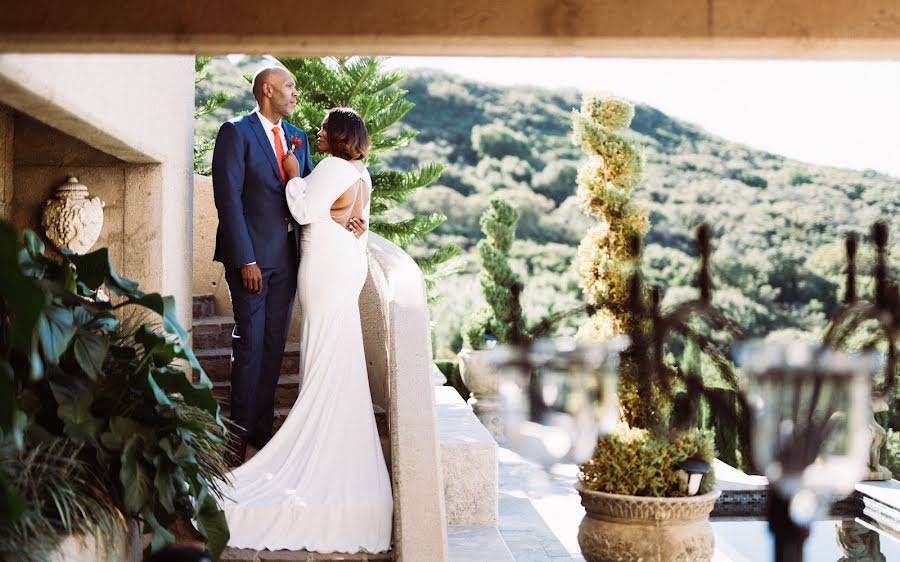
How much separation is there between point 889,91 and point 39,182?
22610 mm

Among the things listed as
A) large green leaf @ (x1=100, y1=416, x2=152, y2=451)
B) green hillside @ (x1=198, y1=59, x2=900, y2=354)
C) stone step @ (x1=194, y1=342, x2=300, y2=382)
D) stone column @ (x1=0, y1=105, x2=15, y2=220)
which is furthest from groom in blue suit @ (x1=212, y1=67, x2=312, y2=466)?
green hillside @ (x1=198, y1=59, x2=900, y2=354)

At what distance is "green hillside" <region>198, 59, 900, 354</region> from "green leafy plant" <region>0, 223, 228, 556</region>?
Answer: 10588 mm

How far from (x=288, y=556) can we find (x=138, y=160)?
231 cm

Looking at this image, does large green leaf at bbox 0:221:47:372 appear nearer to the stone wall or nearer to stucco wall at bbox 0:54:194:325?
stucco wall at bbox 0:54:194:325

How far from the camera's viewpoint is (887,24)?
10.9 ft

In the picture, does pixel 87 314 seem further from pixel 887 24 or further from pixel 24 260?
pixel 887 24

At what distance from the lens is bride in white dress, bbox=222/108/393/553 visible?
4.90 meters

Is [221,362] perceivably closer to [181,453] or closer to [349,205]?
[349,205]

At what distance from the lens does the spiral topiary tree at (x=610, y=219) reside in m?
6.78

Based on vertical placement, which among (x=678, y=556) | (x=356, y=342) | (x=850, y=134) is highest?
(x=850, y=134)

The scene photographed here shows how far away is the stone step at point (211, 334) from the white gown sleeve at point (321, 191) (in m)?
1.75

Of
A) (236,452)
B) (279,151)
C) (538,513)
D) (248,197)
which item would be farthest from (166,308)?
(538,513)

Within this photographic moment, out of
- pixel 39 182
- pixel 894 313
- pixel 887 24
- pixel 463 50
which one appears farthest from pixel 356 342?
pixel 894 313

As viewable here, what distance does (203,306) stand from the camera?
7.84m
